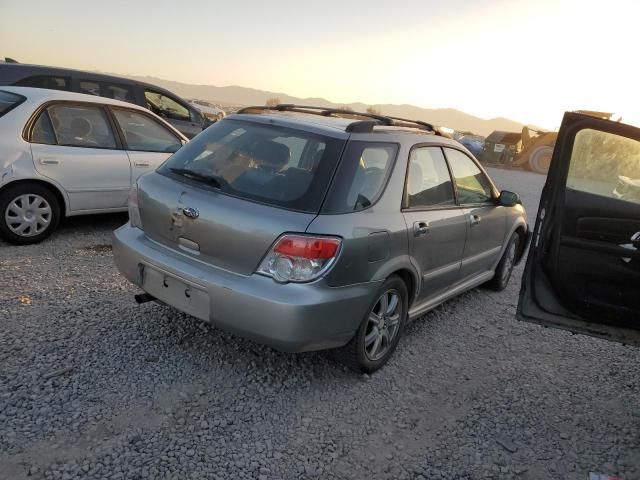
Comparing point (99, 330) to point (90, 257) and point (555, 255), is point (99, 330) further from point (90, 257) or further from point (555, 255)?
point (555, 255)

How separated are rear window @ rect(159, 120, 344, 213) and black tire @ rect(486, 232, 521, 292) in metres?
2.95

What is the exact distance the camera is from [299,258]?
2.77m

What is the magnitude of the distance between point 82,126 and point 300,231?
3845 mm

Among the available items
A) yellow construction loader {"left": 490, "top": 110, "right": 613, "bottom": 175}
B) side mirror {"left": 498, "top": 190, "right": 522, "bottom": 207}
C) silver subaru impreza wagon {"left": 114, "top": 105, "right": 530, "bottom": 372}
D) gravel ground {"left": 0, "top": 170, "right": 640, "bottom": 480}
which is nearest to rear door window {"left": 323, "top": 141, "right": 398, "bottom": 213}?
silver subaru impreza wagon {"left": 114, "top": 105, "right": 530, "bottom": 372}

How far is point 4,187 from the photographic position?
4871 mm

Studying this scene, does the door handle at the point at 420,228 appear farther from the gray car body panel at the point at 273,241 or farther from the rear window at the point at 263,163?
the rear window at the point at 263,163

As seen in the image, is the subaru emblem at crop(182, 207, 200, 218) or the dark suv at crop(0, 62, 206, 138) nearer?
the subaru emblem at crop(182, 207, 200, 218)

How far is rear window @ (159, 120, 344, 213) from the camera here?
2965 mm

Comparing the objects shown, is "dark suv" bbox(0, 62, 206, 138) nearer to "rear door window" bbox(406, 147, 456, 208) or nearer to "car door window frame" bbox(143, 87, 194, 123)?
"car door window frame" bbox(143, 87, 194, 123)

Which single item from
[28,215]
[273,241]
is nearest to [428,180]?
[273,241]

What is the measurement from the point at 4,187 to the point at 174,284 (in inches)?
115

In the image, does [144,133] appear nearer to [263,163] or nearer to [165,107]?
[263,163]

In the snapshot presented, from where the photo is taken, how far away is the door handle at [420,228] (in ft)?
11.2

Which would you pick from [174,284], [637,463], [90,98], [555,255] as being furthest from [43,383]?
[90,98]
